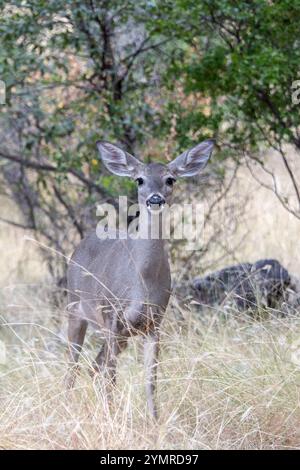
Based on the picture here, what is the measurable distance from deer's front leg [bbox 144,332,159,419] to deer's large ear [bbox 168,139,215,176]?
1086 millimetres

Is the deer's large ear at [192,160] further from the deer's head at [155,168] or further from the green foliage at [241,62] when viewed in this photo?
the green foliage at [241,62]

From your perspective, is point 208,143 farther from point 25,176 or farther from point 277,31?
point 25,176

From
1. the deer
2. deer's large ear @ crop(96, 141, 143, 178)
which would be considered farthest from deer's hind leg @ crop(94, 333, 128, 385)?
deer's large ear @ crop(96, 141, 143, 178)

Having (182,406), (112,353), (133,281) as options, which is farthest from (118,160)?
(182,406)

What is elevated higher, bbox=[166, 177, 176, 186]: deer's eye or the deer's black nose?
bbox=[166, 177, 176, 186]: deer's eye

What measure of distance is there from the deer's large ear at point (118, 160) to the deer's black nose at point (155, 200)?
1.56 ft

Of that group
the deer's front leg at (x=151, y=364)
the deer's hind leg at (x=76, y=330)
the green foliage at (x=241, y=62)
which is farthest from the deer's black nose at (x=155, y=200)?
the green foliage at (x=241, y=62)

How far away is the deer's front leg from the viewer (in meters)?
5.64

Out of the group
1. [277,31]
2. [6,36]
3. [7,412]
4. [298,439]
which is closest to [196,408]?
[298,439]

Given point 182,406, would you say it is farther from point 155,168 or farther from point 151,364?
point 155,168

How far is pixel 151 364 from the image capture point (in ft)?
19.4

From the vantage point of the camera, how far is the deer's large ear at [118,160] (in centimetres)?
648

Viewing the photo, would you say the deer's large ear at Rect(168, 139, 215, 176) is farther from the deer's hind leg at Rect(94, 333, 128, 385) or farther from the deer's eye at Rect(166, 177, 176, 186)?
the deer's hind leg at Rect(94, 333, 128, 385)

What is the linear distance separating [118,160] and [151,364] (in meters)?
1.37
